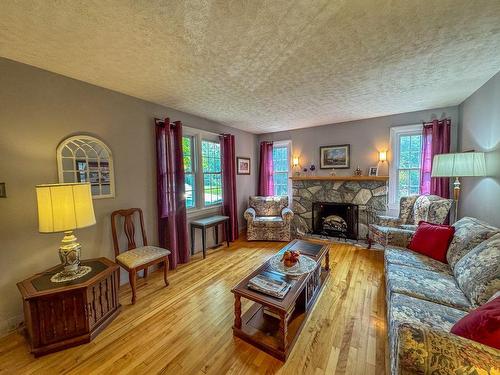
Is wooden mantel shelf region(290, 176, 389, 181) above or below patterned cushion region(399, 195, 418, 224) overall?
above

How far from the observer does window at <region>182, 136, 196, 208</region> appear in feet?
12.2

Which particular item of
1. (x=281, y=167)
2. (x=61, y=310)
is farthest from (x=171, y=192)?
(x=281, y=167)

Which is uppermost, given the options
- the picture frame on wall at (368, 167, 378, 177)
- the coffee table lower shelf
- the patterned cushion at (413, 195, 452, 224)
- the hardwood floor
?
the picture frame on wall at (368, 167, 378, 177)

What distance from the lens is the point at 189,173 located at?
12.4 feet

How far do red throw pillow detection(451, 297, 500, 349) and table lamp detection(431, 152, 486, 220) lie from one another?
79.0 inches

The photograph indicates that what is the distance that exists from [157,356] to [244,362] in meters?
0.68

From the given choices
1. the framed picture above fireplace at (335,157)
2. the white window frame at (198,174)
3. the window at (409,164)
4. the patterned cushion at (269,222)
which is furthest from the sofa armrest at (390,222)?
the white window frame at (198,174)

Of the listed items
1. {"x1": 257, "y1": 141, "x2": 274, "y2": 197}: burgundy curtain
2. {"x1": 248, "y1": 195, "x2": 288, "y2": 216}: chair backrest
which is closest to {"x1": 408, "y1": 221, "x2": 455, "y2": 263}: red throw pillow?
{"x1": 248, "y1": 195, "x2": 288, "y2": 216}: chair backrest

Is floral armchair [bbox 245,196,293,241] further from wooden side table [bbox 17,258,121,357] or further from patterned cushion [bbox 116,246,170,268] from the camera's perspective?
wooden side table [bbox 17,258,121,357]

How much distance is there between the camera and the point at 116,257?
2.49 meters

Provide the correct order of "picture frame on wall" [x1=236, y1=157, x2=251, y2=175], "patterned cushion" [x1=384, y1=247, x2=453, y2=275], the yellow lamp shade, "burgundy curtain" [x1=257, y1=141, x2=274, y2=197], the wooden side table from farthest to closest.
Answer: "burgundy curtain" [x1=257, y1=141, x2=274, y2=197] → "picture frame on wall" [x1=236, y1=157, x2=251, y2=175] → the yellow lamp shade → "patterned cushion" [x1=384, y1=247, x2=453, y2=275] → the wooden side table

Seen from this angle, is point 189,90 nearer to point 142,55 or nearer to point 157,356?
point 142,55

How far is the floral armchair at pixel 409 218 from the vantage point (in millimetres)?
2713

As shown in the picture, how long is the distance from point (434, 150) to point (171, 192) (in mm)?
4328
